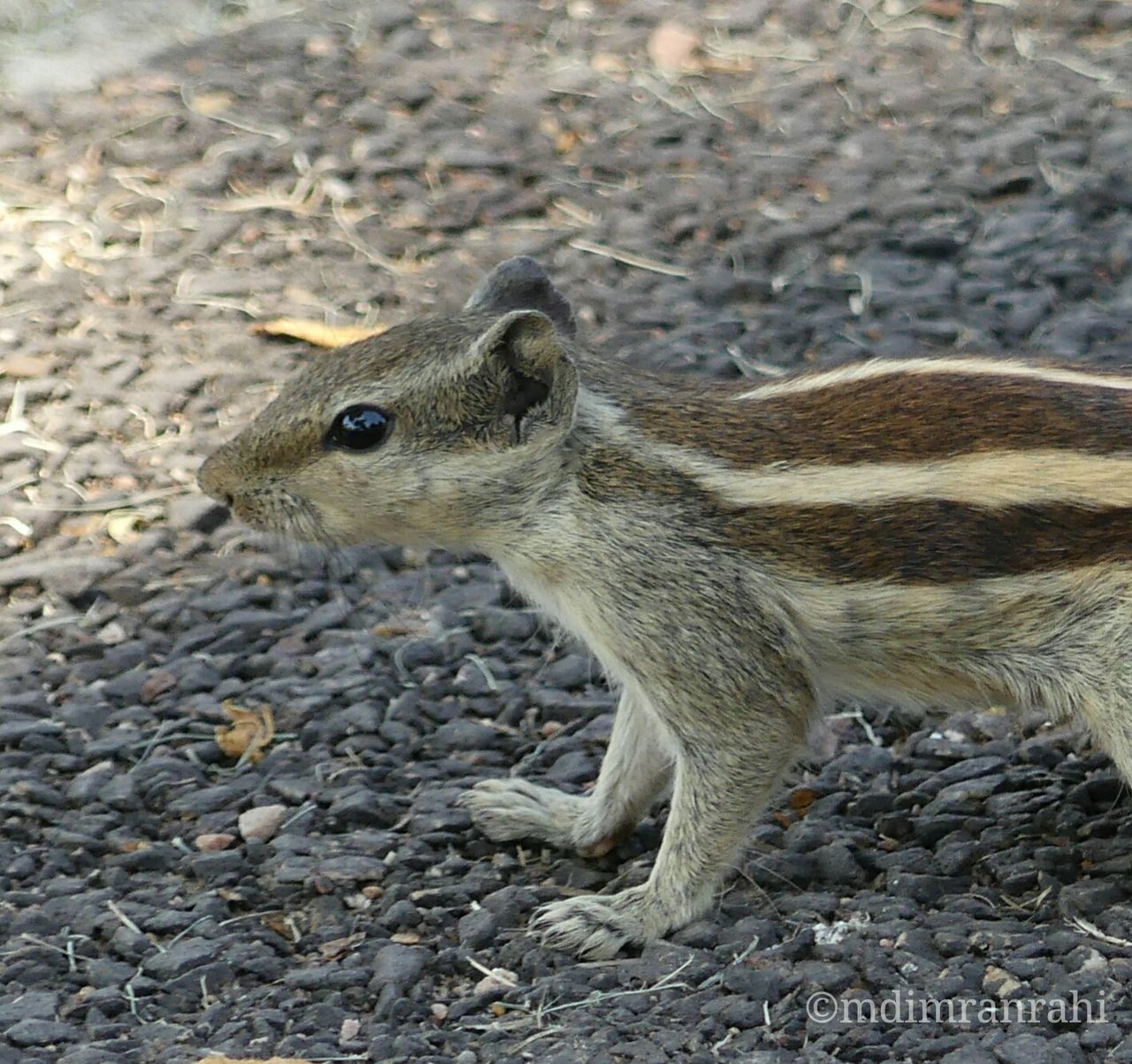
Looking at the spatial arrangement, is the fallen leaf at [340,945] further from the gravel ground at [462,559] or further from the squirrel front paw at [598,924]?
the squirrel front paw at [598,924]

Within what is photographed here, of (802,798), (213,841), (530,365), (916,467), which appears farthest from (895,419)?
(213,841)

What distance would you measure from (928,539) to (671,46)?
194 inches

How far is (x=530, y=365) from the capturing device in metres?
4.23

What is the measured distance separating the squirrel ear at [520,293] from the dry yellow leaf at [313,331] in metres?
1.89

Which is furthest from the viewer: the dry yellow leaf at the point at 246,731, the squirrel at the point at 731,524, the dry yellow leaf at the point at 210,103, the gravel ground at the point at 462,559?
the dry yellow leaf at the point at 210,103

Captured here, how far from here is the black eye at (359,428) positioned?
167 inches

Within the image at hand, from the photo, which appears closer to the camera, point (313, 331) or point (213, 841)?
point (213, 841)

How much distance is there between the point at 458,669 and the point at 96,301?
2337mm

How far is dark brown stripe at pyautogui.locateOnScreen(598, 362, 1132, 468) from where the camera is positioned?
4.15 metres

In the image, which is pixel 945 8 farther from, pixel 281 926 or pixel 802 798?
pixel 281 926

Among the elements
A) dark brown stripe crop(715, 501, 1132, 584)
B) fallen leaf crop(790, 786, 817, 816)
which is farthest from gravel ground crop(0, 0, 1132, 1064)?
dark brown stripe crop(715, 501, 1132, 584)

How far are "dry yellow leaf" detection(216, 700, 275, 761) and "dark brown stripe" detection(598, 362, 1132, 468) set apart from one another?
151 cm

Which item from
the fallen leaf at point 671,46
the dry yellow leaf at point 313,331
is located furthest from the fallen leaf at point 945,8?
the dry yellow leaf at point 313,331

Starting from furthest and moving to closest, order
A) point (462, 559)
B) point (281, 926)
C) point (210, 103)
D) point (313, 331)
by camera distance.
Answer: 1. point (210, 103)
2. point (313, 331)
3. point (462, 559)
4. point (281, 926)
